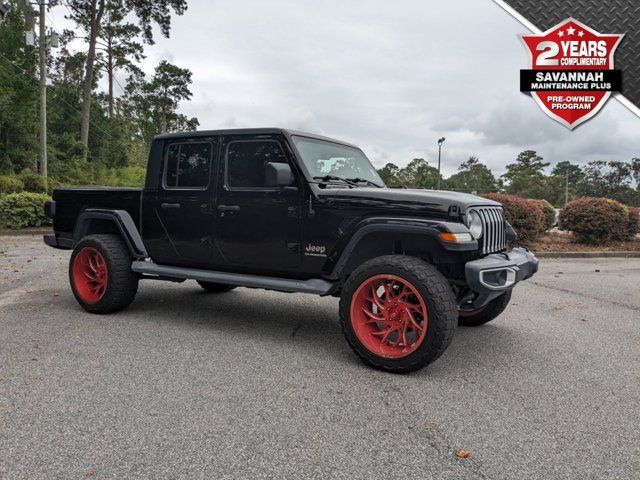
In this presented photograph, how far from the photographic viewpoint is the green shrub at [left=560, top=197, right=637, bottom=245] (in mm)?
12609

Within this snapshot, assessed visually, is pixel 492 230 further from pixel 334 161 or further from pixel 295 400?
pixel 295 400

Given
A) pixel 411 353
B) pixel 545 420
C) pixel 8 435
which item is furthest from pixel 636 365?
pixel 8 435

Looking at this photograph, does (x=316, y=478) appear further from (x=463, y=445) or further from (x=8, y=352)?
(x=8, y=352)

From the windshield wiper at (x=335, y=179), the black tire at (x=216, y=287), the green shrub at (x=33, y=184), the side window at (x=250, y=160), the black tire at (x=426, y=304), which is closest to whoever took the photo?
the black tire at (x=426, y=304)

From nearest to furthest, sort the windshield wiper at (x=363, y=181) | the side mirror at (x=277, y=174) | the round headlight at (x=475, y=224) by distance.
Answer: the round headlight at (x=475, y=224) < the side mirror at (x=277, y=174) < the windshield wiper at (x=363, y=181)

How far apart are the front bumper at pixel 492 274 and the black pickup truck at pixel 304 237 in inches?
0.5

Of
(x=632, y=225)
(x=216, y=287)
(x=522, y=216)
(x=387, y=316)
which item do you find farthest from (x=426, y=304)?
(x=632, y=225)

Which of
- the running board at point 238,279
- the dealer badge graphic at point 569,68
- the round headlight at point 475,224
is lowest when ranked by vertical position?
the running board at point 238,279

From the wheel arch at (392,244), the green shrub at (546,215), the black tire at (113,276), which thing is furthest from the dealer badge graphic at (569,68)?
the black tire at (113,276)

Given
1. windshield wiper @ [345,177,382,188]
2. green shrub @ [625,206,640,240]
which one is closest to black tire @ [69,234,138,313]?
windshield wiper @ [345,177,382,188]

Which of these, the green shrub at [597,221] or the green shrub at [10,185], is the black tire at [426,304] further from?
the green shrub at [10,185]

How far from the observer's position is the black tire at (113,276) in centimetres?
506

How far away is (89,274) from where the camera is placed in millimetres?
5469

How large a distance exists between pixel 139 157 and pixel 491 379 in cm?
4327
